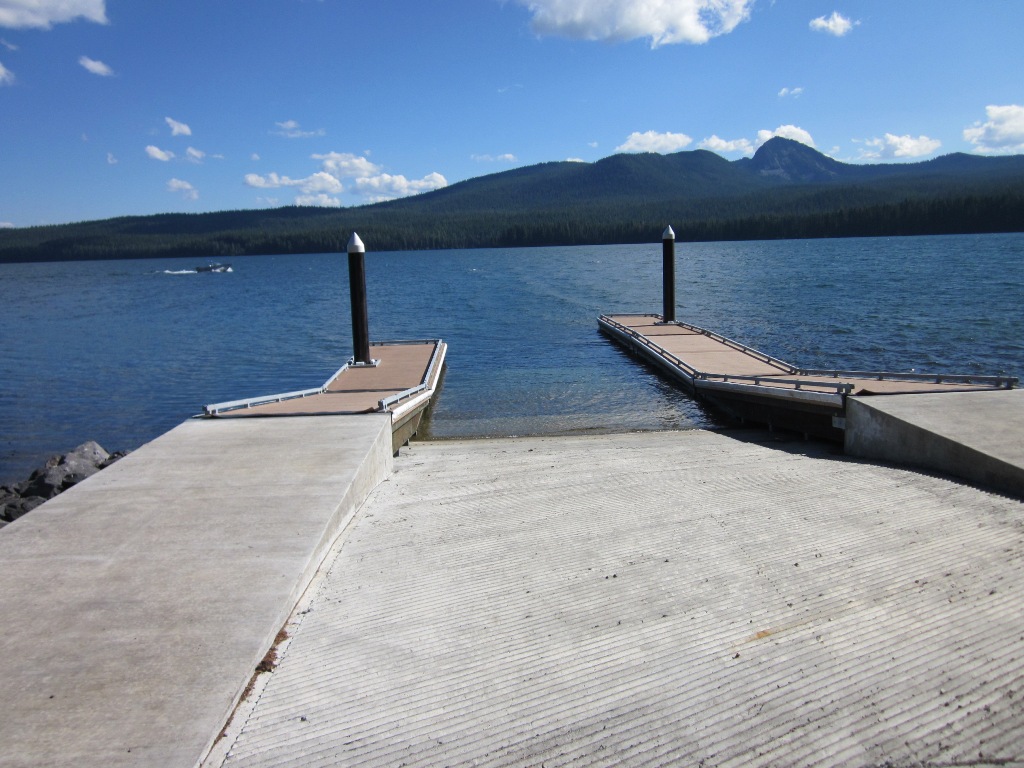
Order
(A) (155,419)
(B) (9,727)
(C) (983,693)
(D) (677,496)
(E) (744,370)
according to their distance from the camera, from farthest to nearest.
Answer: (A) (155,419)
(E) (744,370)
(D) (677,496)
(C) (983,693)
(B) (9,727)

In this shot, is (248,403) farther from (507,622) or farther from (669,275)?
(669,275)

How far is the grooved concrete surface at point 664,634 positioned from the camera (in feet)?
12.6

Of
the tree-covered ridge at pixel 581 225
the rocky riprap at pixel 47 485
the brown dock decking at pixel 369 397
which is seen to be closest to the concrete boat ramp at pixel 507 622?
the brown dock decking at pixel 369 397

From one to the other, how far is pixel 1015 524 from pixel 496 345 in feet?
68.8

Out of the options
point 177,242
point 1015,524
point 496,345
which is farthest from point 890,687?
point 177,242

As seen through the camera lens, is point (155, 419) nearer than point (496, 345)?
Yes

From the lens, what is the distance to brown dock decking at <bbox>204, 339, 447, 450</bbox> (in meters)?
11.0

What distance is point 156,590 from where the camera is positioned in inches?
202

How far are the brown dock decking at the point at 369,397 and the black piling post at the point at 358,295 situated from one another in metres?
0.40

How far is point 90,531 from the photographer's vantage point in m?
6.17

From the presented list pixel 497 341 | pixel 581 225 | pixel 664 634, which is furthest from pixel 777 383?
pixel 581 225

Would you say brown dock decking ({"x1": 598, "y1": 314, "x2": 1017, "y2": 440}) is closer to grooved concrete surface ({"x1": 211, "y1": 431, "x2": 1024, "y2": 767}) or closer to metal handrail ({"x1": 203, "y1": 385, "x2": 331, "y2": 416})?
grooved concrete surface ({"x1": 211, "y1": 431, "x2": 1024, "y2": 767})

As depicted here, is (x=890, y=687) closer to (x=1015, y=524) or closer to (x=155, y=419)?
(x=1015, y=524)

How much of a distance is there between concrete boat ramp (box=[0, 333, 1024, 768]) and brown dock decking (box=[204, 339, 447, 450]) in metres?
2.85
